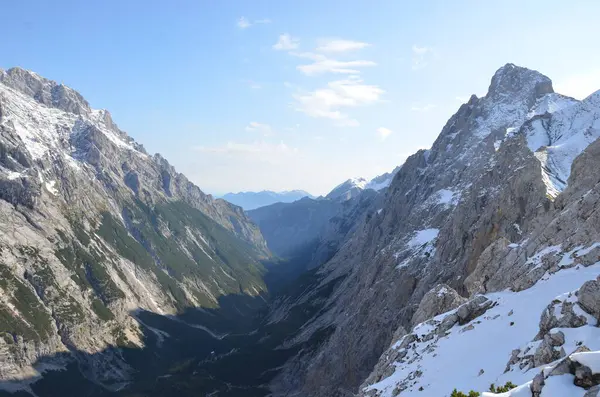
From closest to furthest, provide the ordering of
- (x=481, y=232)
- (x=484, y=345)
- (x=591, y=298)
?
(x=591, y=298) → (x=484, y=345) → (x=481, y=232)

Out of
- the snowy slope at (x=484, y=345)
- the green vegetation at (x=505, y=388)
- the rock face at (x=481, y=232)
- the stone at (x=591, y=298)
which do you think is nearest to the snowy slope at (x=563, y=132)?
the rock face at (x=481, y=232)

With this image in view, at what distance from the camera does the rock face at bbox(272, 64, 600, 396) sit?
5681 cm

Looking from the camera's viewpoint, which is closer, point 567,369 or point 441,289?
point 567,369

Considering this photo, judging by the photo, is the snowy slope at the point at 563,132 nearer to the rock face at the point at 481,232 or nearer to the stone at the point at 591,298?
the rock face at the point at 481,232

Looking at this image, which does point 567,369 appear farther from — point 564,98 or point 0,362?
point 0,362

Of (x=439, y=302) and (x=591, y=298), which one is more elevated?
(x=591, y=298)

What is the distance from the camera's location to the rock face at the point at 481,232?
56812 mm

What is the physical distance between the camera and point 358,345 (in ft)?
434

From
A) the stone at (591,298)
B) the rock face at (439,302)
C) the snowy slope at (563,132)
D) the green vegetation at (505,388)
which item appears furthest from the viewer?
the snowy slope at (563,132)

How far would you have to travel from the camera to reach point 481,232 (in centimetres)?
10225

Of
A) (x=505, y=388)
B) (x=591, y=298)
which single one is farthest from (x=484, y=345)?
(x=505, y=388)

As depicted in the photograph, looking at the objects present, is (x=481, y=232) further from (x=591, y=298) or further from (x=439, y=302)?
(x=591, y=298)

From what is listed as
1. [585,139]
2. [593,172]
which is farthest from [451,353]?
[585,139]

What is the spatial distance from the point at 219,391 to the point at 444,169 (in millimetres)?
129226
